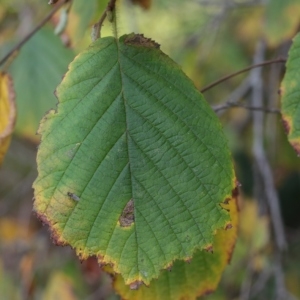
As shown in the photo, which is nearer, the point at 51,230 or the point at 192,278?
the point at 51,230

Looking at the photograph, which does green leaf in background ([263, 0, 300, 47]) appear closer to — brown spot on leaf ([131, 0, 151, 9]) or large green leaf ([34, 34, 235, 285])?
brown spot on leaf ([131, 0, 151, 9])

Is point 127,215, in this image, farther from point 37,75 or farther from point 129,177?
point 37,75

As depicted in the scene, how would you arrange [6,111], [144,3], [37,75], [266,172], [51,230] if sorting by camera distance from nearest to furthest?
[51,230]
[6,111]
[144,3]
[266,172]
[37,75]

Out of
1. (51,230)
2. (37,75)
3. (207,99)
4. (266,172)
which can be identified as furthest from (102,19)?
(207,99)

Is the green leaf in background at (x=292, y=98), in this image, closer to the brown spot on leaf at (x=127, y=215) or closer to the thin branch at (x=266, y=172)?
the brown spot on leaf at (x=127, y=215)

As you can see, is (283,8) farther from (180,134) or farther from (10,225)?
(10,225)

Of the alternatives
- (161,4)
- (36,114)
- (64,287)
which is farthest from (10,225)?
(161,4)

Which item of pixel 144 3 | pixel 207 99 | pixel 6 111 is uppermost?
pixel 6 111
